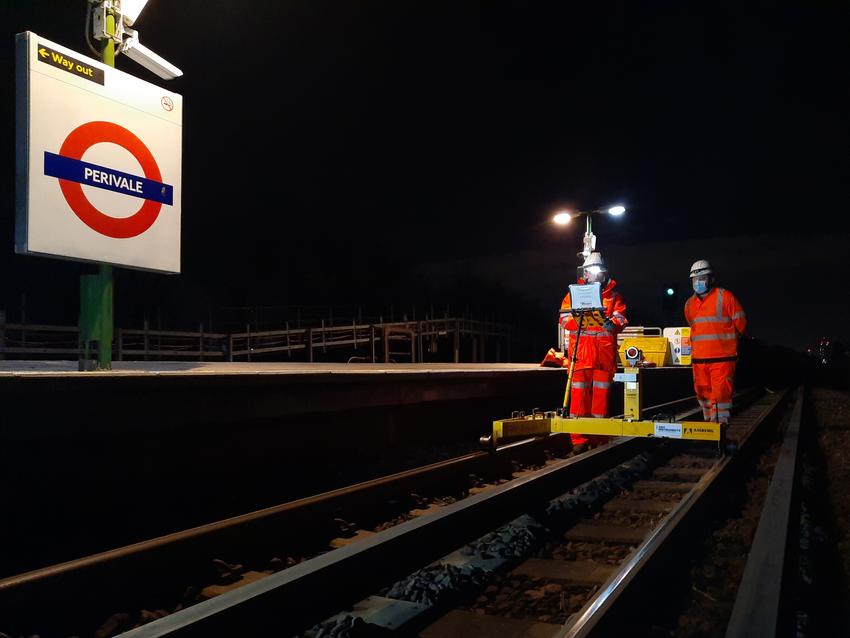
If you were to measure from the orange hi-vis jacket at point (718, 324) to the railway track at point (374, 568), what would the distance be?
195 cm

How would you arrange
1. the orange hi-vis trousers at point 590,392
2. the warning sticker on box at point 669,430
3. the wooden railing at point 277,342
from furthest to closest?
1. the wooden railing at point 277,342
2. the orange hi-vis trousers at point 590,392
3. the warning sticker on box at point 669,430

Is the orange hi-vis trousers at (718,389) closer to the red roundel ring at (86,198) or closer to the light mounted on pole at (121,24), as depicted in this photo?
the red roundel ring at (86,198)

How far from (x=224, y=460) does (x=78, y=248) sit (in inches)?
82.7

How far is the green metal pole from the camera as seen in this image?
17.9 ft

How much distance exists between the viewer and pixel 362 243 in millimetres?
53312

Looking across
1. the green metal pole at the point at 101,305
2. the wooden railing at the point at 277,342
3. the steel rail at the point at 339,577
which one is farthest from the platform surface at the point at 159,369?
the wooden railing at the point at 277,342

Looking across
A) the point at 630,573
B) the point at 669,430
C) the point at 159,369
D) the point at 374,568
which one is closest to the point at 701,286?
the point at 669,430

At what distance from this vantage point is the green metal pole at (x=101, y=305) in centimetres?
545

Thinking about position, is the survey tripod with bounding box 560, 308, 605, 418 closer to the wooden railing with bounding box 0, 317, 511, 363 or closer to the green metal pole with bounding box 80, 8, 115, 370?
the green metal pole with bounding box 80, 8, 115, 370

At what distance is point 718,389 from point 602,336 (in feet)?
4.76

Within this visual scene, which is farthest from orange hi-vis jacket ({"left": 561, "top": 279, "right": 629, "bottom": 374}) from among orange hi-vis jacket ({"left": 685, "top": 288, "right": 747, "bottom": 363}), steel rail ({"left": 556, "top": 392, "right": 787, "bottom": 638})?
steel rail ({"left": 556, "top": 392, "right": 787, "bottom": 638})

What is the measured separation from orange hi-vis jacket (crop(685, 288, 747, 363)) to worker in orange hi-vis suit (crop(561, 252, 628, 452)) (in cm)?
89

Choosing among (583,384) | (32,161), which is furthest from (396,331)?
(32,161)

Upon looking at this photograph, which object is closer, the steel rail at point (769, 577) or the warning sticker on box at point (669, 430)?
the steel rail at point (769, 577)
